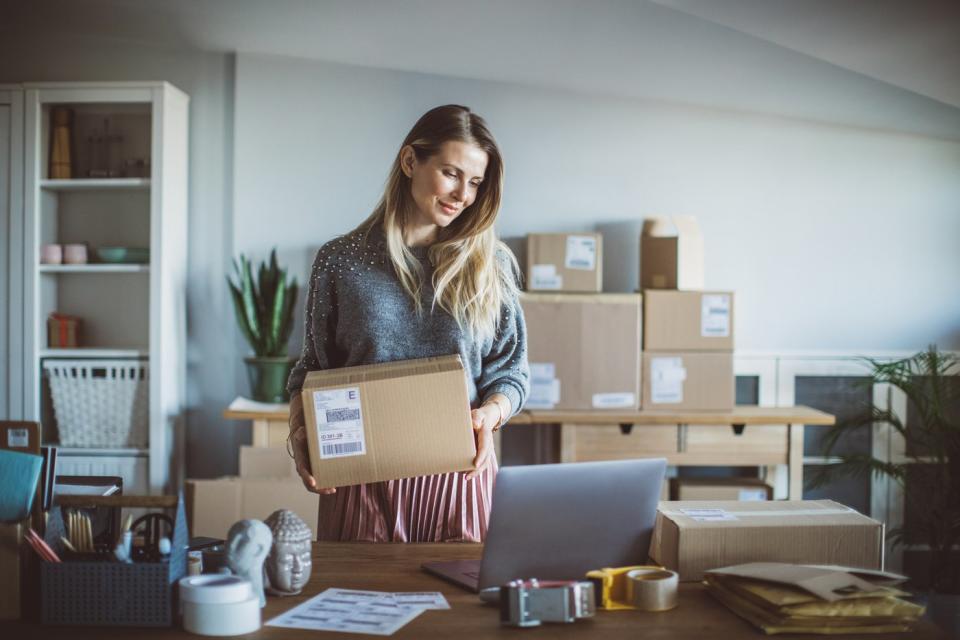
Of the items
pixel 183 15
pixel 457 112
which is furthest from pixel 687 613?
pixel 183 15

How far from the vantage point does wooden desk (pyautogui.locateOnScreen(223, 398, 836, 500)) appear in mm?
3506

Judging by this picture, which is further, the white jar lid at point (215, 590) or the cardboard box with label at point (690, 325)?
the cardboard box with label at point (690, 325)

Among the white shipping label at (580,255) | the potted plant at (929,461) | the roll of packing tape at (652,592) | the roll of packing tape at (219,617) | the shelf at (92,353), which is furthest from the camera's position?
the shelf at (92,353)

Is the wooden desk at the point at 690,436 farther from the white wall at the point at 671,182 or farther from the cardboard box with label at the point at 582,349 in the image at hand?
the white wall at the point at 671,182

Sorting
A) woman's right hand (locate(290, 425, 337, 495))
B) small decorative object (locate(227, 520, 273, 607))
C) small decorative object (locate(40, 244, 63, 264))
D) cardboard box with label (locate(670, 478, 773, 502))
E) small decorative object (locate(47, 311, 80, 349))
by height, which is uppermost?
small decorative object (locate(40, 244, 63, 264))

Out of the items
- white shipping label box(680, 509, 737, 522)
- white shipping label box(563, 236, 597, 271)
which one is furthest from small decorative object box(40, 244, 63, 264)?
white shipping label box(680, 509, 737, 522)

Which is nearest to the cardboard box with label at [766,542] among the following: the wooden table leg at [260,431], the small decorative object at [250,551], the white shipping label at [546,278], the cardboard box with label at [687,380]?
the small decorative object at [250,551]

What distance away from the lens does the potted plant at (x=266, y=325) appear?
371 cm

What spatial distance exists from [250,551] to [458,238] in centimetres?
85

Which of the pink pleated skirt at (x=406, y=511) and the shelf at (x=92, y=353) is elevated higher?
the shelf at (x=92, y=353)

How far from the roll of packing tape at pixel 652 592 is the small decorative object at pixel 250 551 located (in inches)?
21.2

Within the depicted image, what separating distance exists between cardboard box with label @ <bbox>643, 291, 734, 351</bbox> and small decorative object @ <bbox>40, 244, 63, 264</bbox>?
7.88ft

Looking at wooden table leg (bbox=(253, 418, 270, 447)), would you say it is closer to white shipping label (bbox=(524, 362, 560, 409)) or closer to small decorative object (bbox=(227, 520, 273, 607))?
white shipping label (bbox=(524, 362, 560, 409))

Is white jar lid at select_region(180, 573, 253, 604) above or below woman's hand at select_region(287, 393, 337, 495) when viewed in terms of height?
below
